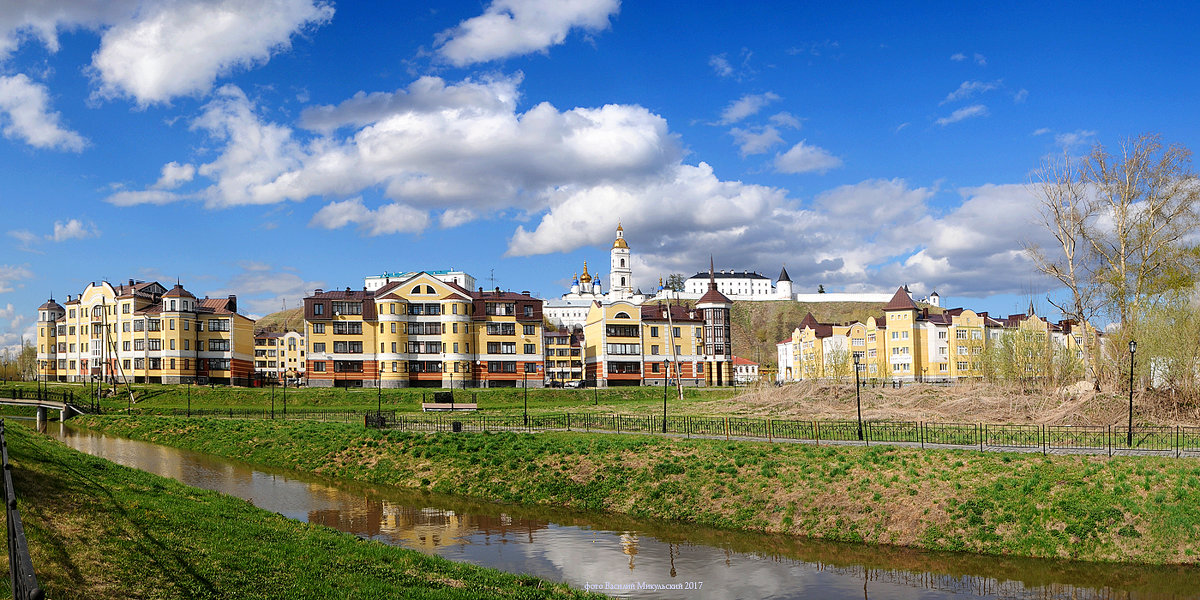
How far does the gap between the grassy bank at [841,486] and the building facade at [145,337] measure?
5691 centimetres

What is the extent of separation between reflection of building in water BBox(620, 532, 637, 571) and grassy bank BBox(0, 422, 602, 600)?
477 cm

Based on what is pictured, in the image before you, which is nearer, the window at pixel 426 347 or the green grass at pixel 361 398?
the green grass at pixel 361 398

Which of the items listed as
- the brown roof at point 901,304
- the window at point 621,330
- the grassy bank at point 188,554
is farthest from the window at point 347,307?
the brown roof at point 901,304

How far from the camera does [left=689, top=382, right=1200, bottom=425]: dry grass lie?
3881 centimetres

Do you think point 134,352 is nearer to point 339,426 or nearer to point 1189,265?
point 339,426

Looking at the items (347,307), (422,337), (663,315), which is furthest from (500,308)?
(663,315)

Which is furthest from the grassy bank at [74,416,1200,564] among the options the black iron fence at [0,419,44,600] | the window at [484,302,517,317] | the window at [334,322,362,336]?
the window at [484,302,517,317]

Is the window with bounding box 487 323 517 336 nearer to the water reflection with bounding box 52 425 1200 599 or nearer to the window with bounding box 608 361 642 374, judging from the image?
the window with bounding box 608 361 642 374

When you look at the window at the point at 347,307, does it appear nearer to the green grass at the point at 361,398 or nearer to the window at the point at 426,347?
the window at the point at 426,347

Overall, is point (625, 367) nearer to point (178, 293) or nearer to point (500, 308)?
point (500, 308)

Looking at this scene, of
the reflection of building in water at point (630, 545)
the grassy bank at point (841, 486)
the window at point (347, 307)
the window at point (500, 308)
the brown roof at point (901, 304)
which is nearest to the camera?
the reflection of building in water at point (630, 545)

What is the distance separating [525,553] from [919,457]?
48.2ft

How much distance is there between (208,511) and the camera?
19391mm

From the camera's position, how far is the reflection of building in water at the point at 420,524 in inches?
945
